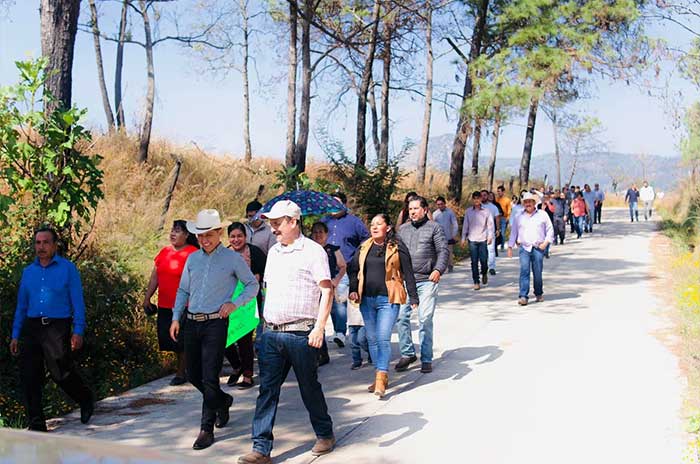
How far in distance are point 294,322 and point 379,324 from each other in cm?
225

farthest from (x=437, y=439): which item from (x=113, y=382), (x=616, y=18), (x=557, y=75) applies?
(x=616, y=18)

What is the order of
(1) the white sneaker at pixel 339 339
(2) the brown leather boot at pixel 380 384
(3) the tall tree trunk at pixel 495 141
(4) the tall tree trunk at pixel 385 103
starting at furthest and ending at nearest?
1. (4) the tall tree trunk at pixel 385 103
2. (3) the tall tree trunk at pixel 495 141
3. (1) the white sneaker at pixel 339 339
4. (2) the brown leather boot at pixel 380 384

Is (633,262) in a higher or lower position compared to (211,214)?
lower

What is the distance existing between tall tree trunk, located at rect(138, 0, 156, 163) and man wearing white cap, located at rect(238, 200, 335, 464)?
14.2 m

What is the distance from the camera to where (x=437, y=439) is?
Result: 6707 millimetres

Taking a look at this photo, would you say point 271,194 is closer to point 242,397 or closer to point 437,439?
point 242,397

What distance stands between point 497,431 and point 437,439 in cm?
51

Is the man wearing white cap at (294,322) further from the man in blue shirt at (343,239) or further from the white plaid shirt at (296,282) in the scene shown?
the man in blue shirt at (343,239)

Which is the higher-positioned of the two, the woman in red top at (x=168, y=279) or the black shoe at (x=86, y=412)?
the woman in red top at (x=168, y=279)

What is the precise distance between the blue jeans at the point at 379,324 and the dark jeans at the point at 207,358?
74.2 inches

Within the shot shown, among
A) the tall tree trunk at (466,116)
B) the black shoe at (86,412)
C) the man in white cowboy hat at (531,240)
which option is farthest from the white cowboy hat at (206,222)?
the tall tree trunk at (466,116)

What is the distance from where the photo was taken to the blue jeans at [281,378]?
20.3ft

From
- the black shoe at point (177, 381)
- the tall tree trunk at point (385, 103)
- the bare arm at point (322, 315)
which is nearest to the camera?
the bare arm at point (322, 315)

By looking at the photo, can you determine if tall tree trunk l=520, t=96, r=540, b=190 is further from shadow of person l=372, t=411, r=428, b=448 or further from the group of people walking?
shadow of person l=372, t=411, r=428, b=448
